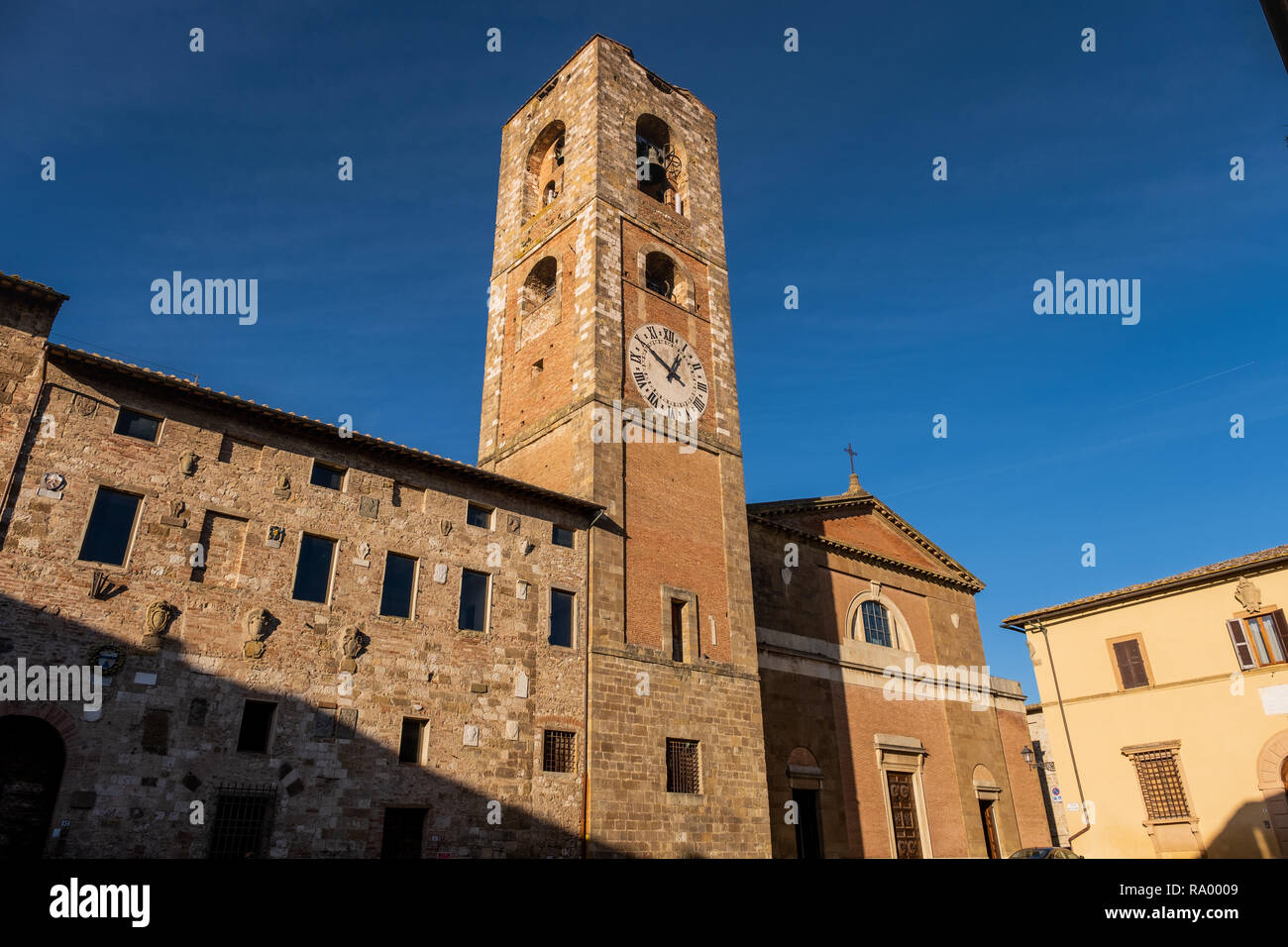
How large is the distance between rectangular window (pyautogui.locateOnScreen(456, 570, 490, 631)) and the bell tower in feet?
8.17

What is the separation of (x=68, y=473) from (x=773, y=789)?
18208 millimetres

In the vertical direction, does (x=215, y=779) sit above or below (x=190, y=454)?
below

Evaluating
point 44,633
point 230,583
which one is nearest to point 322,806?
point 230,583

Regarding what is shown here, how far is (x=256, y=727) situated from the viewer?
46.6ft

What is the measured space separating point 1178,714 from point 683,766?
19.4 m

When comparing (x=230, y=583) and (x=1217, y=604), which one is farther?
(x=1217, y=604)

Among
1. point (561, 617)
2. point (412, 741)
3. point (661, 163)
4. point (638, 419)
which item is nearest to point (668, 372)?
point (638, 419)

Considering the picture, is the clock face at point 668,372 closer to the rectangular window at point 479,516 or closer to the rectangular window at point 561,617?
the rectangular window at point 479,516

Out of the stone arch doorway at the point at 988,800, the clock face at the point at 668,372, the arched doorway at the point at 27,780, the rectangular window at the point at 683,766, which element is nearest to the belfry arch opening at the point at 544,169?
the clock face at the point at 668,372

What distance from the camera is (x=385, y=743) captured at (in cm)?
1532

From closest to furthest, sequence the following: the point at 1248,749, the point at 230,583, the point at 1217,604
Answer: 1. the point at 230,583
2. the point at 1248,749
3. the point at 1217,604

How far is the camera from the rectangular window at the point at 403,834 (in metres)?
14.8
